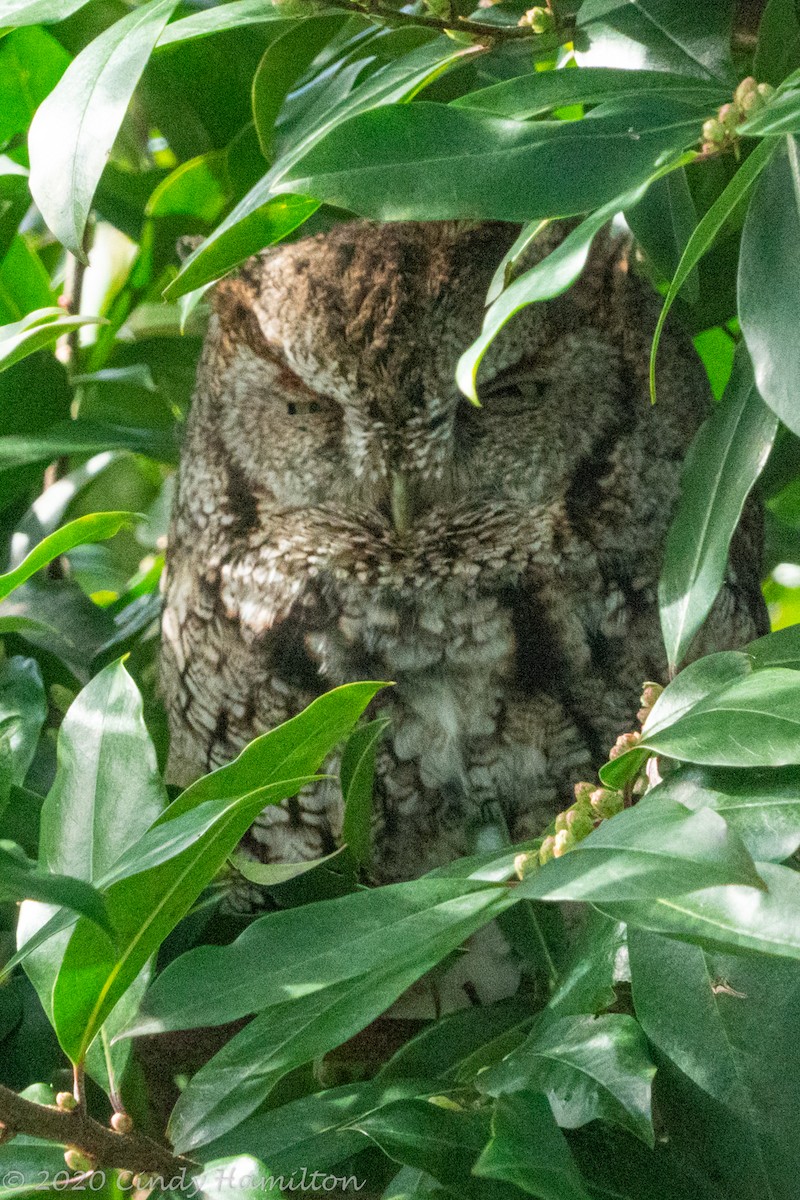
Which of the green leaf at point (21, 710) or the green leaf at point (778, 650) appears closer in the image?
the green leaf at point (778, 650)

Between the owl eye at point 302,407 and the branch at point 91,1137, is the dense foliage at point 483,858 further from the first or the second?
the owl eye at point 302,407

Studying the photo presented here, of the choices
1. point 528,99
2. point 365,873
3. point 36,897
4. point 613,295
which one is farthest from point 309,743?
point 613,295

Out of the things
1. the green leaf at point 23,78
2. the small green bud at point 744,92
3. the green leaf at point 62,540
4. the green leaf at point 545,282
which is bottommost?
the green leaf at point 62,540

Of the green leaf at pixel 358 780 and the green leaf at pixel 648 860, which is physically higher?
the green leaf at pixel 648 860

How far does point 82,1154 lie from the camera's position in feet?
3.22

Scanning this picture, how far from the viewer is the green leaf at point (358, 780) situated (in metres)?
1.33

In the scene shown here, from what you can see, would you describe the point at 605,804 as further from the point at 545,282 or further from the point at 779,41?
the point at 779,41

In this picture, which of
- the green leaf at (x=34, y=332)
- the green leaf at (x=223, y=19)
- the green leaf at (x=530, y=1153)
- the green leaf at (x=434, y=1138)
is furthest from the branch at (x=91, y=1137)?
the green leaf at (x=223, y=19)

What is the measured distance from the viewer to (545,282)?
865mm

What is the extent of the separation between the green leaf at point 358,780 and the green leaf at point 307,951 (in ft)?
1.13

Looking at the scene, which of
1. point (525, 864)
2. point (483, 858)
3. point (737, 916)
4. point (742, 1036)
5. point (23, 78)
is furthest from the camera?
point (23, 78)

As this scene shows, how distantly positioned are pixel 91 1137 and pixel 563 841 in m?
0.41

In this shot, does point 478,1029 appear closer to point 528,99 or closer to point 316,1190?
point 316,1190

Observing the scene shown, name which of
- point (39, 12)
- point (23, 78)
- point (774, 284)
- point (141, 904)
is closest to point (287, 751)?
point (141, 904)
